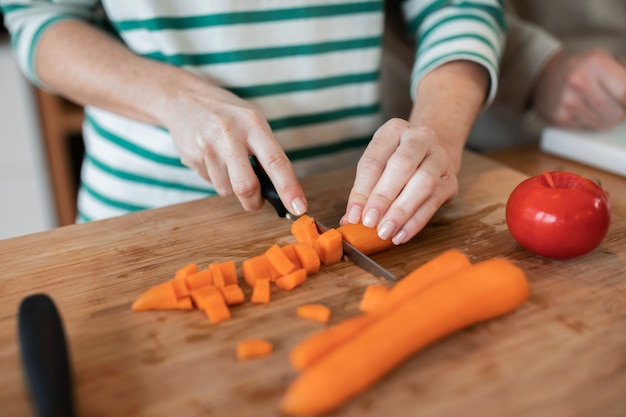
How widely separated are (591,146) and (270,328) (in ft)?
3.32

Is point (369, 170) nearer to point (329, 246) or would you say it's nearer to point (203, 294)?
point (329, 246)

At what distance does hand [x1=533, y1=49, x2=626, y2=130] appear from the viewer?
154cm

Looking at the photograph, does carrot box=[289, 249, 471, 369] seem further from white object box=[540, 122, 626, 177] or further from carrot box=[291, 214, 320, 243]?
white object box=[540, 122, 626, 177]

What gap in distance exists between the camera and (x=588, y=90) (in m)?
1.56

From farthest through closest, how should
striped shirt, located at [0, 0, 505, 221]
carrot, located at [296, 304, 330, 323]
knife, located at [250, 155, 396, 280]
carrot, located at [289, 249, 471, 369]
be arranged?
1. striped shirt, located at [0, 0, 505, 221]
2. knife, located at [250, 155, 396, 280]
3. carrot, located at [296, 304, 330, 323]
4. carrot, located at [289, 249, 471, 369]

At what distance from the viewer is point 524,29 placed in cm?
171

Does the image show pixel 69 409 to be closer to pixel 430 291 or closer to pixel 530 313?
pixel 430 291

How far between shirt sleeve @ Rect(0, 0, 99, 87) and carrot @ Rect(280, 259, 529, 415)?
1024 mm

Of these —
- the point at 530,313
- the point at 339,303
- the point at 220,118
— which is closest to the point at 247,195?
the point at 220,118

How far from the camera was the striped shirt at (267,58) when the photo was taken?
1.35 meters

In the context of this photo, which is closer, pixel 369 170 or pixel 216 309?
pixel 216 309

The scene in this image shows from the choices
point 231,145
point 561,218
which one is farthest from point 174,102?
point 561,218

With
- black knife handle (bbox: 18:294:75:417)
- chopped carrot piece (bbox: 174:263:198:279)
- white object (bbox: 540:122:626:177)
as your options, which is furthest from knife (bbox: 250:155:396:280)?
white object (bbox: 540:122:626:177)

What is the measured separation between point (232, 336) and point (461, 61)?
2.86 feet
